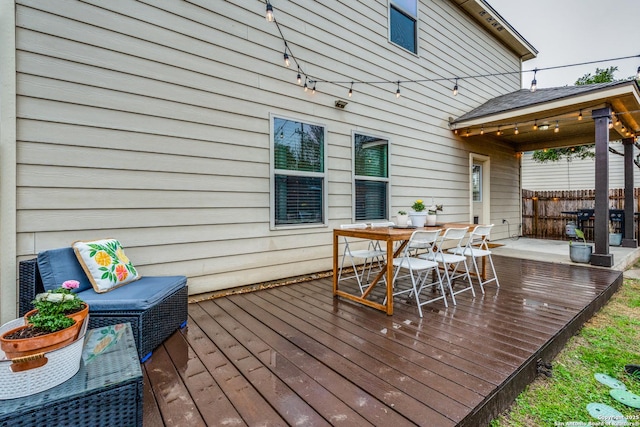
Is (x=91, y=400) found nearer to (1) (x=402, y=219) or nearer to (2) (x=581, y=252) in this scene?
(1) (x=402, y=219)

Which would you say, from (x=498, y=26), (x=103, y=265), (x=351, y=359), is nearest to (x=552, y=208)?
(x=498, y=26)

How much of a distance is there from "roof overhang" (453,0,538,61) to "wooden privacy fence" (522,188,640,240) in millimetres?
4195

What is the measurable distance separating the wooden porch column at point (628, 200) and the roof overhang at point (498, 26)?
346cm

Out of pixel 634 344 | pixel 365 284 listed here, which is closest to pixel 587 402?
pixel 634 344

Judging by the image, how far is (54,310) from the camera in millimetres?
1278

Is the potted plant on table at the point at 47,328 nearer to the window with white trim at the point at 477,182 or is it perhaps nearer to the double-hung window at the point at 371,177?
the double-hung window at the point at 371,177

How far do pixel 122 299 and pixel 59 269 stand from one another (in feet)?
1.94

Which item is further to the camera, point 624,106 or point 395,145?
point 395,145

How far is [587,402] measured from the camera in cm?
176

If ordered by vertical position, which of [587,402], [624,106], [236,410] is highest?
[624,106]

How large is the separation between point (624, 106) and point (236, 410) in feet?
22.8

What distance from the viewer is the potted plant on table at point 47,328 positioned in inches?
44.2

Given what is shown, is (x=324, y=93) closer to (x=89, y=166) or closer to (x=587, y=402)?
(x=89, y=166)

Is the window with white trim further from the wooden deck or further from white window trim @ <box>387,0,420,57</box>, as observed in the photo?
the wooden deck
